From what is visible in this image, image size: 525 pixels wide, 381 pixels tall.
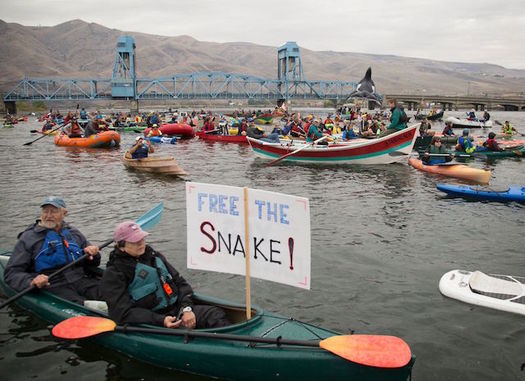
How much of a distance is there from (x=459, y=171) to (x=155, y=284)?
15.2 meters

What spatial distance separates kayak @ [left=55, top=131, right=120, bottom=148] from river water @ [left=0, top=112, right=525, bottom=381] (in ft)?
27.0

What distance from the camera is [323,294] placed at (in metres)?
7.91

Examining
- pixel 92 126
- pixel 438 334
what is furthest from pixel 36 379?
pixel 92 126

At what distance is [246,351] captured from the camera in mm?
4781

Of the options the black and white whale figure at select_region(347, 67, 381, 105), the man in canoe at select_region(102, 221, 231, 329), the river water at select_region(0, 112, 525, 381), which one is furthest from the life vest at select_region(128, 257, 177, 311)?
the black and white whale figure at select_region(347, 67, 381, 105)

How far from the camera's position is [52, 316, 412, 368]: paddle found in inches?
169

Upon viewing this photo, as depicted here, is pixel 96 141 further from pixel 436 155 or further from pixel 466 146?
pixel 466 146

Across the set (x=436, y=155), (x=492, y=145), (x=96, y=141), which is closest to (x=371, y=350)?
(x=436, y=155)

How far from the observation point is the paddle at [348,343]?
4.30 metres

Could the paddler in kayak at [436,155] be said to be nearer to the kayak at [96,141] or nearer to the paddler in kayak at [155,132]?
the kayak at [96,141]

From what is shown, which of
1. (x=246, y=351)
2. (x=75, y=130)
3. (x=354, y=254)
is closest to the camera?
(x=246, y=351)

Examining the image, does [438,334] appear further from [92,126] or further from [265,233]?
[92,126]

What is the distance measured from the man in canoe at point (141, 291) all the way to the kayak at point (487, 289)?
4245mm

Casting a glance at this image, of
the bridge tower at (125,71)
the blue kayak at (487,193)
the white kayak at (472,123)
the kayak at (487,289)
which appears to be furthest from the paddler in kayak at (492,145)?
the bridge tower at (125,71)
